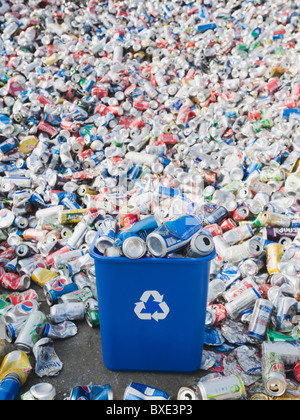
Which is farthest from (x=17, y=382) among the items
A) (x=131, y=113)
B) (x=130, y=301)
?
(x=131, y=113)

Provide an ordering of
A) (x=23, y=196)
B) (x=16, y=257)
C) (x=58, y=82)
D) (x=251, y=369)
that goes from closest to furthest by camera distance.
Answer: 1. (x=251, y=369)
2. (x=16, y=257)
3. (x=23, y=196)
4. (x=58, y=82)

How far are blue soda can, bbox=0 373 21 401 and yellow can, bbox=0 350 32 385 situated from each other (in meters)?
0.05

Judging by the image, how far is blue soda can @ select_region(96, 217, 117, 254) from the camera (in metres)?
1.77

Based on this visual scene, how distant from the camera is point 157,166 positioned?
366 centimetres

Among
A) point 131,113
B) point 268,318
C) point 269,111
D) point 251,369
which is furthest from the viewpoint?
point 131,113

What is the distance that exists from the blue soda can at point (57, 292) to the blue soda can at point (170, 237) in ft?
3.55

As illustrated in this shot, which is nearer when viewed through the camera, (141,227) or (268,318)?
(141,227)

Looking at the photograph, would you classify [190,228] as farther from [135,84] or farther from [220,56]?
[220,56]

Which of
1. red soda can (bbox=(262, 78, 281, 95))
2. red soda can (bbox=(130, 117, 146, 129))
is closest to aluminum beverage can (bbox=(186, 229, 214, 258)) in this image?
red soda can (bbox=(130, 117, 146, 129))

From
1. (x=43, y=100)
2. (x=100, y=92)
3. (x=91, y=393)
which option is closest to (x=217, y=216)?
(x=91, y=393)

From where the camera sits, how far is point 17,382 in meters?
1.85

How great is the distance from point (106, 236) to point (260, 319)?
1.03m

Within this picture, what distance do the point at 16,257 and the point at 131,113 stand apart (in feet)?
8.09

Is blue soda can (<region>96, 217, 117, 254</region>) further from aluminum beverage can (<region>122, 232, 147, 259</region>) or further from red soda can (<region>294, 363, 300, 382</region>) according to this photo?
red soda can (<region>294, 363, 300, 382</region>)
